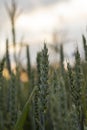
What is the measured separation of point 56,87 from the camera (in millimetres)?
1785

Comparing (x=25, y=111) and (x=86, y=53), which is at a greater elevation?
(x=86, y=53)

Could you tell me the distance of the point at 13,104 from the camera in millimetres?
2094

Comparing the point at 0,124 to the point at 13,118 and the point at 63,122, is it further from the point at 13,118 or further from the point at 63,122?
the point at 63,122

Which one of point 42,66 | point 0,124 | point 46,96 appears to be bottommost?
point 0,124

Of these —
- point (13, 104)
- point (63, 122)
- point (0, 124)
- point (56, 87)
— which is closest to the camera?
point (63, 122)

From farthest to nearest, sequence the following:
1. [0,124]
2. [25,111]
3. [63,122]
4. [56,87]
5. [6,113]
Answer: [6,113], [0,124], [56,87], [63,122], [25,111]

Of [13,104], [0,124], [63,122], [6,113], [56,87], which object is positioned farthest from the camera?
[6,113]

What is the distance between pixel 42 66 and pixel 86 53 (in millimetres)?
421

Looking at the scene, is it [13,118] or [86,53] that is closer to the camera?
[86,53]

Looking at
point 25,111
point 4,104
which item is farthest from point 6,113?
point 25,111

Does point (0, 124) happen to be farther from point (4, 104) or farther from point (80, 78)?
point (4, 104)

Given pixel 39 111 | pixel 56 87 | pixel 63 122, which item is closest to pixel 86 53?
pixel 56 87

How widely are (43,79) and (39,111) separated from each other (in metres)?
0.12

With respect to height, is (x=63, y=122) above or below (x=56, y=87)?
below
